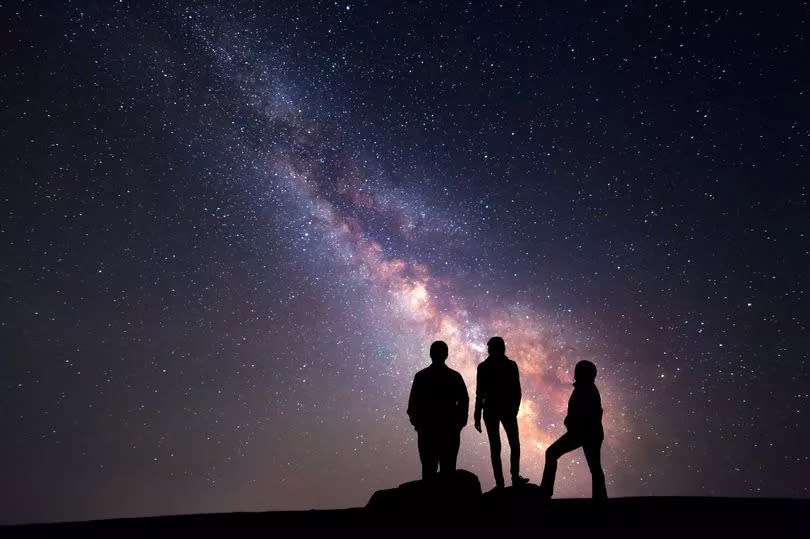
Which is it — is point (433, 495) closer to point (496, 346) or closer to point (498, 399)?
point (498, 399)

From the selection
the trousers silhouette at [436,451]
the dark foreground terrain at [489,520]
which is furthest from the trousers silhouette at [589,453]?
the trousers silhouette at [436,451]

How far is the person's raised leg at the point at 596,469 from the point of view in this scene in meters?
5.54

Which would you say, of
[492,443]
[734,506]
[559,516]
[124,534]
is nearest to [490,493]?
[492,443]

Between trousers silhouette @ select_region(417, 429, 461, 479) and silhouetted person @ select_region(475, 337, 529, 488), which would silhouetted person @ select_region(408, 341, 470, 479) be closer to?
trousers silhouette @ select_region(417, 429, 461, 479)

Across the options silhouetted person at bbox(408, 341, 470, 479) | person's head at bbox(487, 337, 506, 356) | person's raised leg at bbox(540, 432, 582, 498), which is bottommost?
person's raised leg at bbox(540, 432, 582, 498)

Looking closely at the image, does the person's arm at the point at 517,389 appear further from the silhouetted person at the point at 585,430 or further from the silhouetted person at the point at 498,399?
the silhouetted person at the point at 585,430

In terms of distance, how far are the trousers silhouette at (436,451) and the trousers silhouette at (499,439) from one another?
60cm

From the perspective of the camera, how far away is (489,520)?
17.1 ft

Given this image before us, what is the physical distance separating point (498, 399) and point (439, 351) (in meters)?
1.04

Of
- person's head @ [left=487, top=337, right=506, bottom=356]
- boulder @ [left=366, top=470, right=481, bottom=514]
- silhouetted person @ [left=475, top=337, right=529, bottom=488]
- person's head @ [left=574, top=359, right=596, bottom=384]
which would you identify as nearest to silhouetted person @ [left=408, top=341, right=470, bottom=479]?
boulder @ [left=366, top=470, right=481, bottom=514]

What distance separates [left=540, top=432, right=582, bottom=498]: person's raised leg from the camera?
18.3 feet

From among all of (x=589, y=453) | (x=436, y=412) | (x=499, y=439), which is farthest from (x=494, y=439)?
(x=589, y=453)

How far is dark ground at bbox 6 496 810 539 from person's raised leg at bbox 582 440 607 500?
13 cm

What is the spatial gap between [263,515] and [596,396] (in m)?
4.40
